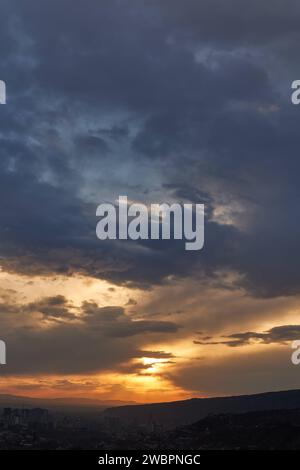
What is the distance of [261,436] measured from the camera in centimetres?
15162

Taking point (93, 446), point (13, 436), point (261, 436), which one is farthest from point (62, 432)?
point (261, 436)

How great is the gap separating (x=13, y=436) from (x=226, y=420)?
67211 millimetres
